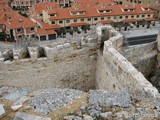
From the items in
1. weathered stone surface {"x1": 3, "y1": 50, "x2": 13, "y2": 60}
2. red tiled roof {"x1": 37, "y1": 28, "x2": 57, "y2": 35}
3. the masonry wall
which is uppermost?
weathered stone surface {"x1": 3, "y1": 50, "x2": 13, "y2": 60}

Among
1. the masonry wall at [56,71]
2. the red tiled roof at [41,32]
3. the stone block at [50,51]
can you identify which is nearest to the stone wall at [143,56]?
the masonry wall at [56,71]

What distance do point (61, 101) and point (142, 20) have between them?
43.7 m

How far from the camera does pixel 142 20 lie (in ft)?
155

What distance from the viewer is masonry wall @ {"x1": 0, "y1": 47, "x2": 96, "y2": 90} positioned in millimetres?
11254

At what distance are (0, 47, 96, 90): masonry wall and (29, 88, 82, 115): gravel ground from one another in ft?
13.4

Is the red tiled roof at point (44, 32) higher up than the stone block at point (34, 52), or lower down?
lower down

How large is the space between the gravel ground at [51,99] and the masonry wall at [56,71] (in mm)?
4090

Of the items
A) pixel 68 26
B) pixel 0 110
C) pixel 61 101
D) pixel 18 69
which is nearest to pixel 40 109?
pixel 61 101

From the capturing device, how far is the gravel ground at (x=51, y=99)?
658 centimetres

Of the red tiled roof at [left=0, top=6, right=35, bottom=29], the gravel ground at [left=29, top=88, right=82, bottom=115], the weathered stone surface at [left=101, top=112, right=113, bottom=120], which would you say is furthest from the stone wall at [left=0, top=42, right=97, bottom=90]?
the red tiled roof at [left=0, top=6, right=35, bottom=29]

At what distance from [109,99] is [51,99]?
1.83m

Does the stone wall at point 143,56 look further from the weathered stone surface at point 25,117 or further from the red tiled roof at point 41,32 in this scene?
the red tiled roof at point 41,32

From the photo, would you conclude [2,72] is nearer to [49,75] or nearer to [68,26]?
[49,75]

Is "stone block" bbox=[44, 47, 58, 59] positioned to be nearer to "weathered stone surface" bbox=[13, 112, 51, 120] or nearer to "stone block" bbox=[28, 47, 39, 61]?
"stone block" bbox=[28, 47, 39, 61]
